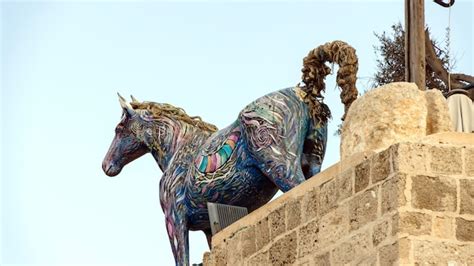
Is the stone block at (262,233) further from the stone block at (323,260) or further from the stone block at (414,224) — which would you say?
the stone block at (414,224)

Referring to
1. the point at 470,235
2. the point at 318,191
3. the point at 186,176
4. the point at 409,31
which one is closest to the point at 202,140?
the point at 186,176

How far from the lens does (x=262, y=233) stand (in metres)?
12.9

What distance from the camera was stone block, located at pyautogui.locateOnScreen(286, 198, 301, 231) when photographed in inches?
492

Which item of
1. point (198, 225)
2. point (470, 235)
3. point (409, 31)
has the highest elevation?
point (409, 31)

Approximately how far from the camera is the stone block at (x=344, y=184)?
12.0 meters

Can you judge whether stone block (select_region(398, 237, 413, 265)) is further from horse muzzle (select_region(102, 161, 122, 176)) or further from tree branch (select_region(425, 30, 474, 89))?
tree branch (select_region(425, 30, 474, 89))

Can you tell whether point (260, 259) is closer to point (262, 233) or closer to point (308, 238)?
point (262, 233)

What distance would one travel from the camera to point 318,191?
12336mm

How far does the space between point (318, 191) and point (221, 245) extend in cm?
141

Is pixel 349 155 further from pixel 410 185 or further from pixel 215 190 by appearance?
pixel 215 190

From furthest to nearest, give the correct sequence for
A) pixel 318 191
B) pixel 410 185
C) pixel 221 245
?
pixel 221 245 < pixel 318 191 < pixel 410 185

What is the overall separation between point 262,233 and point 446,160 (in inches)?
66.5

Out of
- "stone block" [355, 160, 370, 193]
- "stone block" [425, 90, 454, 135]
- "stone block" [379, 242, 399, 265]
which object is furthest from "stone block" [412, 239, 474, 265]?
"stone block" [425, 90, 454, 135]

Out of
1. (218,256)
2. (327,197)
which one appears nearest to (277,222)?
(327,197)
